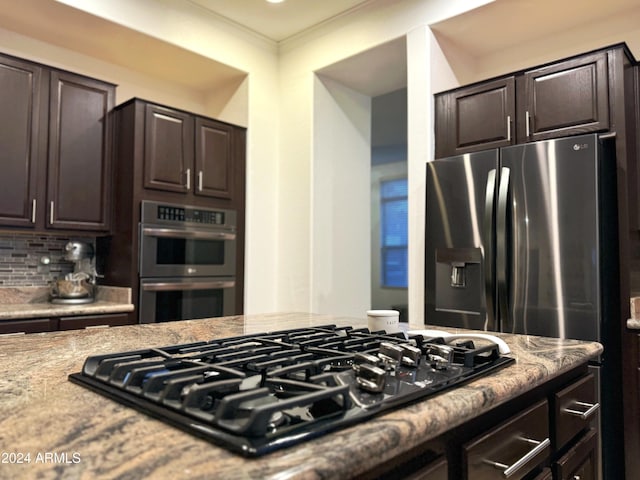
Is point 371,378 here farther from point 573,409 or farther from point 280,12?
point 280,12

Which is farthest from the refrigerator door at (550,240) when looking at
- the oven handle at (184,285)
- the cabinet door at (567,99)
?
the oven handle at (184,285)

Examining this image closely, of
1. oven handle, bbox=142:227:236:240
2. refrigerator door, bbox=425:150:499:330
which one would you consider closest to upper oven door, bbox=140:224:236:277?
oven handle, bbox=142:227:236:240

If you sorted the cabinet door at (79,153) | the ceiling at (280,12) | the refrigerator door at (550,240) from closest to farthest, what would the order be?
the refrigerator door at (550,240) → the cabinet door at (79,153) → the ceiling at (280,12)

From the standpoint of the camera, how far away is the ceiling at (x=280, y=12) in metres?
3.22

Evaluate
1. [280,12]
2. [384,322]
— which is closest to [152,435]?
[384,322]

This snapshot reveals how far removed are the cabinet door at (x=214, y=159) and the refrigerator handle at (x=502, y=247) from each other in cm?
197

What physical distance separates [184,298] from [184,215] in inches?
22.3

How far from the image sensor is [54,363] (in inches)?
40.4

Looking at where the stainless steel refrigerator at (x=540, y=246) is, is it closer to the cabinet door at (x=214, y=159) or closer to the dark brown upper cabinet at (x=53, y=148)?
the cabinet door at (x=214, y=159)

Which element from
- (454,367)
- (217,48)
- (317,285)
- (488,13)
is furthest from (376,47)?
(454,367)

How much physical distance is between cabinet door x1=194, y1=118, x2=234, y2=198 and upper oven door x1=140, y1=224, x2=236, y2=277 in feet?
0.97

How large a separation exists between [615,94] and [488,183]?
27.5 inches

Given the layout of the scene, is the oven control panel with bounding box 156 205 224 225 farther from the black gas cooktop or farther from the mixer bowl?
the black gas cooktop

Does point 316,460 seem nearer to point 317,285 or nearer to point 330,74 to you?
point 317,285
